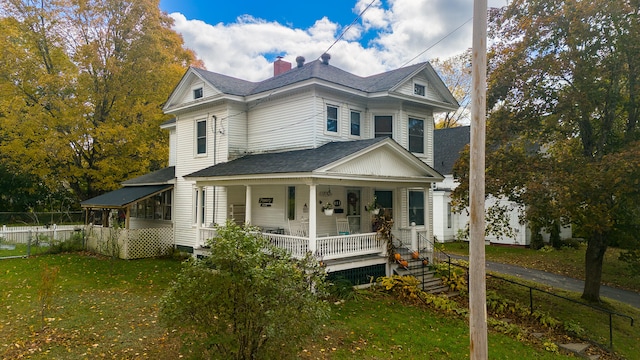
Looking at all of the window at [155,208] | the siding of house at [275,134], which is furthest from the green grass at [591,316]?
the window at [155,208]

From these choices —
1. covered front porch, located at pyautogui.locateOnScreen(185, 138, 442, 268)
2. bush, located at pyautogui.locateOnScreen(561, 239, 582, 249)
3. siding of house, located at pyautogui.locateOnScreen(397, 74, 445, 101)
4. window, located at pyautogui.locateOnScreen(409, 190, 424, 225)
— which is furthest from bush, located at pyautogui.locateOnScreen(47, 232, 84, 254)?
bush, located at pyautogui.locateOnScreen(561, 239, 582, 249)

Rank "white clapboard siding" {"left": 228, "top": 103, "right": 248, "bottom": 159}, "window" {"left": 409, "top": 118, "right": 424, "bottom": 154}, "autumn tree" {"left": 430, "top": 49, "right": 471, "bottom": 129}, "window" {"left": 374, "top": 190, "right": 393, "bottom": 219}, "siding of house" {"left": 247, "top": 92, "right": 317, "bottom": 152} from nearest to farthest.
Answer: "siding of house" {"left": 247, "top": 92, "right": 317, "bottom": 152}
"window" {"left": 374, "top": 190, "right": 393, "bottom": 219}
"white clapboard siding" {"left": 228, "top": 103, "right": 248, "bottom": 159}
"window" {"left": 409, "top": 118, "right": 424, "bottom": 154}
"autumn tree" {"left": 430, "top": 49, "right": 471, "bottom": 129}

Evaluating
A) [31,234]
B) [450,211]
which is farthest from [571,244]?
[31,234]

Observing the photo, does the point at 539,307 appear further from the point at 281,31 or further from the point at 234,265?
the point at 281,31

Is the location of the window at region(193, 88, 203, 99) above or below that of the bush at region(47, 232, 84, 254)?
above

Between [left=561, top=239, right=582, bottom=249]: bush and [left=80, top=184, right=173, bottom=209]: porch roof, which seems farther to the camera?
[left=561, top=239, right=582, bottom=249]: bush

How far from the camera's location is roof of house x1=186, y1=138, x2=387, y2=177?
11547 mm

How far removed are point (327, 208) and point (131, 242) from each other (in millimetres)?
9388

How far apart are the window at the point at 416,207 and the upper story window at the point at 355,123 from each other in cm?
350

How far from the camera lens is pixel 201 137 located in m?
17.2

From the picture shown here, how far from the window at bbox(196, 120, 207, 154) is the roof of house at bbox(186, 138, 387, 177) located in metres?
1.95

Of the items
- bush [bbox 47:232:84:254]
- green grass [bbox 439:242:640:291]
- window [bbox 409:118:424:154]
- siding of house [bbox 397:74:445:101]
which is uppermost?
siding of house [bbox 397:74:445:101]

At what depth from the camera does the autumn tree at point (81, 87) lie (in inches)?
813

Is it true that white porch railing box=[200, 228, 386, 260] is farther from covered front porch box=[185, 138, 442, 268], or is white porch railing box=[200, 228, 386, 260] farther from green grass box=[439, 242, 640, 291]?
green grass box=[439, 242, 640, 291]
